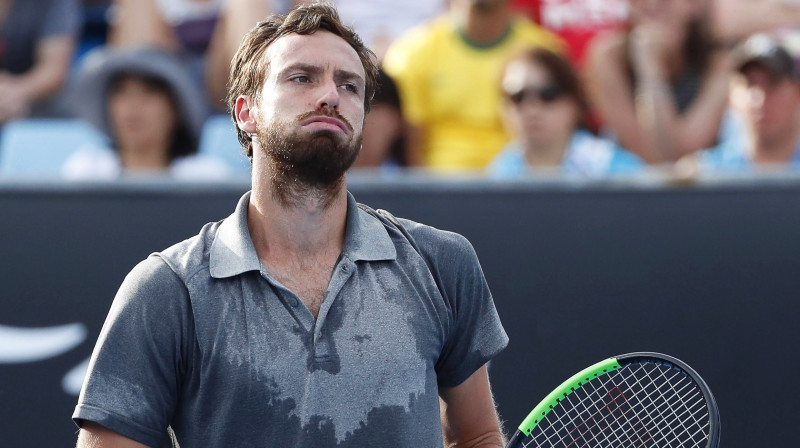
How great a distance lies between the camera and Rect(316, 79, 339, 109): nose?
7.61 feet

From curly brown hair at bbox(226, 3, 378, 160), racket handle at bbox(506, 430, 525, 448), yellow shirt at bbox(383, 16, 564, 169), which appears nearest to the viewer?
curly brown hair at bbox(226, 3, 378, 160)

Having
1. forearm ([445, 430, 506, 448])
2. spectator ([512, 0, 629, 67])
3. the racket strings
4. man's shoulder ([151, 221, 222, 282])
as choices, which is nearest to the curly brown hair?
man's shoulder ([151, 221, 222, 282])

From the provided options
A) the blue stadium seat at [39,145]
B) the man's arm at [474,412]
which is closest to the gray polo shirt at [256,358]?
the man's arm at [474,412]

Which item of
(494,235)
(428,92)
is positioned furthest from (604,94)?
(494,235)

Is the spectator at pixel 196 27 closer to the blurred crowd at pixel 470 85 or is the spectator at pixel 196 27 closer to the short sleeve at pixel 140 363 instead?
the blurred crowd at pixel 470 85

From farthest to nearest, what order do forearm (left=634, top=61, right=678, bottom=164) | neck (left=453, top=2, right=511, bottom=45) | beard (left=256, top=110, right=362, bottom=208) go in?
1. neck (left=453, top=2, right=511, bottom=45)
2. forearm (left=634, top=61, right=678, bottom=164)
3. beard (left=256, top=110, right=362, bottom=208)

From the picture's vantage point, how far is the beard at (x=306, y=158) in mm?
2314

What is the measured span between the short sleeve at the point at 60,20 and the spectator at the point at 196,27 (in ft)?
0.70

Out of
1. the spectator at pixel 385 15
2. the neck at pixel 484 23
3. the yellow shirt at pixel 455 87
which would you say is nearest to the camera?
the yellow shirt at pixel 455 87

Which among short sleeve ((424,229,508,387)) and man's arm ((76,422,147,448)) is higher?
short sleeve ((424,229,508,387))

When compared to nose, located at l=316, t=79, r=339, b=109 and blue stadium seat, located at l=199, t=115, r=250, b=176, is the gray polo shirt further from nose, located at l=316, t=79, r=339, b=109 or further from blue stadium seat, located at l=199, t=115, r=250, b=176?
blue stadium seat, located at l=199, t=115, r=250, b=176

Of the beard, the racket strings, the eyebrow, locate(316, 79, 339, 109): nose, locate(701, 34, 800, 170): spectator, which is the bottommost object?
the racket strings

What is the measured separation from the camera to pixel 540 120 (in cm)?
489

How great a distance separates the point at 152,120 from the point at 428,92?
1.31 m
